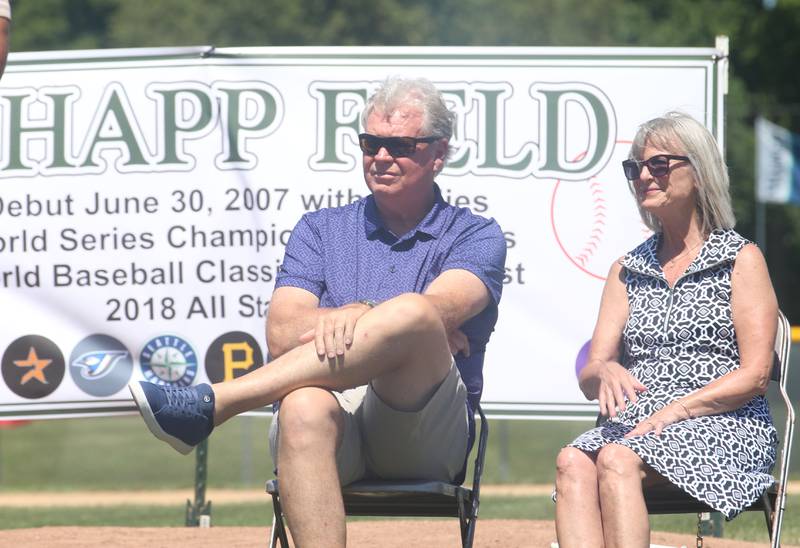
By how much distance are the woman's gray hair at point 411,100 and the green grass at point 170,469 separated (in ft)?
8.28

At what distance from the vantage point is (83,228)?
6051mm

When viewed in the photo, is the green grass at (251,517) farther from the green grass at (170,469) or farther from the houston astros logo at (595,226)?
the houston astros logo at (595,226)

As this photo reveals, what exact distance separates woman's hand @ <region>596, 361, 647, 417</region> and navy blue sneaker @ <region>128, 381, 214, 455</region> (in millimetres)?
1189

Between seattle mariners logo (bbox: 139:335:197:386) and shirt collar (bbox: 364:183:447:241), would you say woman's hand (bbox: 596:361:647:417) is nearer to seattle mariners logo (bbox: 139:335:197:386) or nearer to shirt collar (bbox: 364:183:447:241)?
shirt collar (bbox: 364:183:447:241)

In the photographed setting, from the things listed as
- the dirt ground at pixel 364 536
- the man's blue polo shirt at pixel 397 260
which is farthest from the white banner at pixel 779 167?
the man's blue polo shirt at pixel 397 260

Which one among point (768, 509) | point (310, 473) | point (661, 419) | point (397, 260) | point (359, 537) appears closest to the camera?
point (310, 473)

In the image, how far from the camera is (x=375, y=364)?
3676 millimetres

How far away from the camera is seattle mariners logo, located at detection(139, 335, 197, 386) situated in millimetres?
6020

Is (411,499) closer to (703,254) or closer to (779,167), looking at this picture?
(703,254)

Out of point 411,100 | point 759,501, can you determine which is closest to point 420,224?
point 411,100

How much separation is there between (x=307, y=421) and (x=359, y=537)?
2081mm

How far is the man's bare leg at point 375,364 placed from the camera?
363cm

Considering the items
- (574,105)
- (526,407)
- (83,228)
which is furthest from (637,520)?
(83,228)

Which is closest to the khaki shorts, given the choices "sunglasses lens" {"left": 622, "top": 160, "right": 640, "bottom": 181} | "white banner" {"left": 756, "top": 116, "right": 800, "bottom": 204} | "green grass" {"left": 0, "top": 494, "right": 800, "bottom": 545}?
"sunglasses lens" {"left": 622, "top": 160, "right": 640, "bottom": 181}
